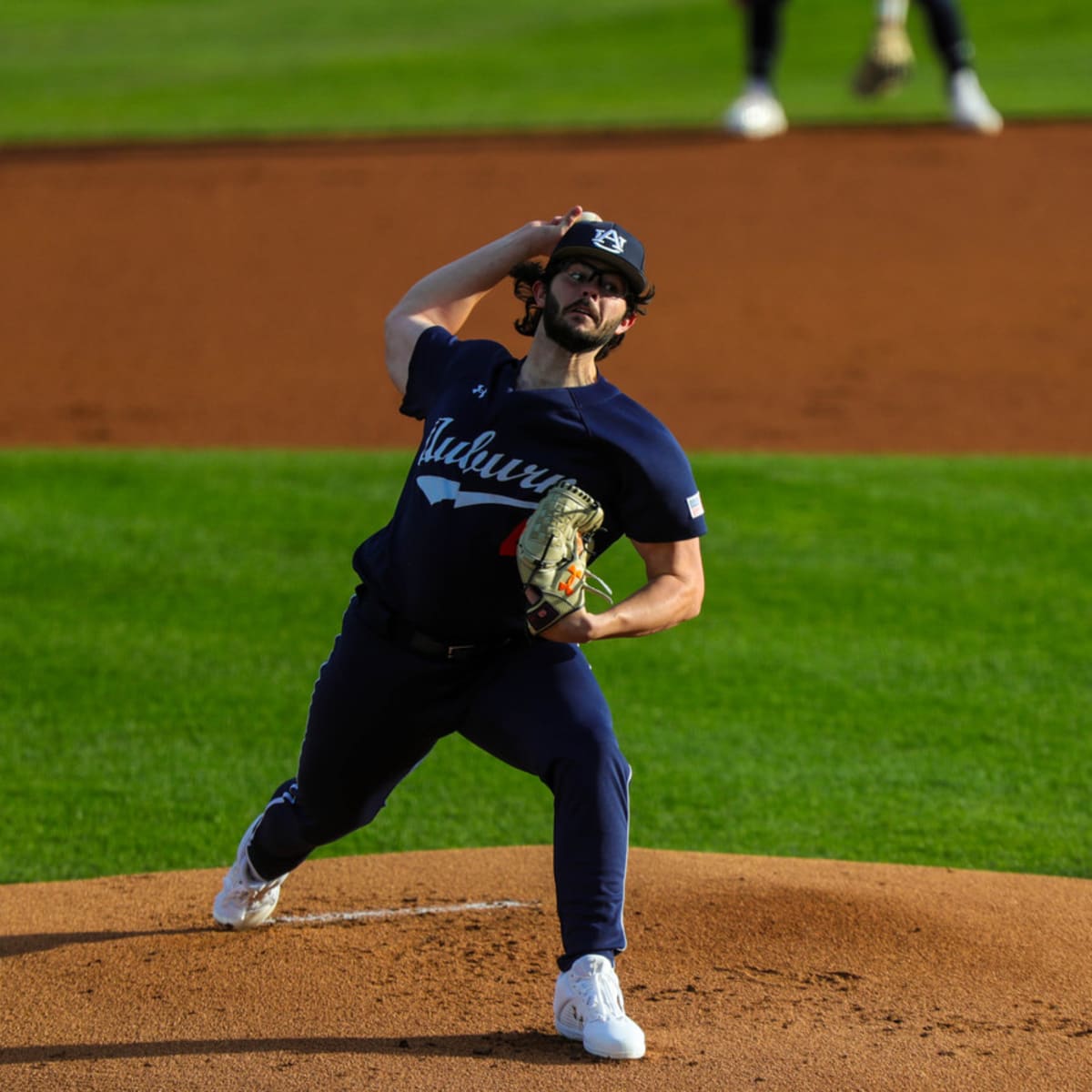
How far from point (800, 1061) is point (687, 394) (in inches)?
296

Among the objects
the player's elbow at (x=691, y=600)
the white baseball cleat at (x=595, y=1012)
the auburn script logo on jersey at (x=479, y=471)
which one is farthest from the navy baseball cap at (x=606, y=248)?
the white baseball cleat at (x=595, y=1012)

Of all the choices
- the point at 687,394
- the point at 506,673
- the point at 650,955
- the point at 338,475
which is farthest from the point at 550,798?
the point at 687,394

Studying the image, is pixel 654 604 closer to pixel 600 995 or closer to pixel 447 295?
pixel 600 995

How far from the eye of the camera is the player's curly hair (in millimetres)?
4078

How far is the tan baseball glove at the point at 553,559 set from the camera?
3.73m

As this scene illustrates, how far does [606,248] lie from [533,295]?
1.08 ft

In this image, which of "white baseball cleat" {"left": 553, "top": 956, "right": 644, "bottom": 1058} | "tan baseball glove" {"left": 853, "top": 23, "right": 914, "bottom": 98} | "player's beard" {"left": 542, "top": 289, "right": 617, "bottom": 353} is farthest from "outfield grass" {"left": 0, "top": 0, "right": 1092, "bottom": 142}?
"white baseball cleat" {"left": 553, "top": 956, "right": 644, "bottom": 1058}

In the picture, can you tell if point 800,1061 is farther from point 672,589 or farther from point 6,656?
point 6,656

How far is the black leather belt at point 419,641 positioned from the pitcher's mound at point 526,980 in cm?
79

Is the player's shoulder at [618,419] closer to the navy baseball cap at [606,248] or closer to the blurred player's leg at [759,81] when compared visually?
the navy baseball cap at [606,248]

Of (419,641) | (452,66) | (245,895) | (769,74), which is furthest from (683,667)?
(452,66)

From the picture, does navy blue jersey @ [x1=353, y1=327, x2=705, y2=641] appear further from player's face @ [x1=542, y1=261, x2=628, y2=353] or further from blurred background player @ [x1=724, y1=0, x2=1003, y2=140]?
blurred background player @ [x1=724, y1=0, x2=1003, y2=140]

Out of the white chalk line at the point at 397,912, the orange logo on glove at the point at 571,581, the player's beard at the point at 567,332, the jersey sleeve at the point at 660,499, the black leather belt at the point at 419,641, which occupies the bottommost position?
the white chalk line at the point at 397,912

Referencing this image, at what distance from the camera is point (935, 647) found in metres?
7.15
